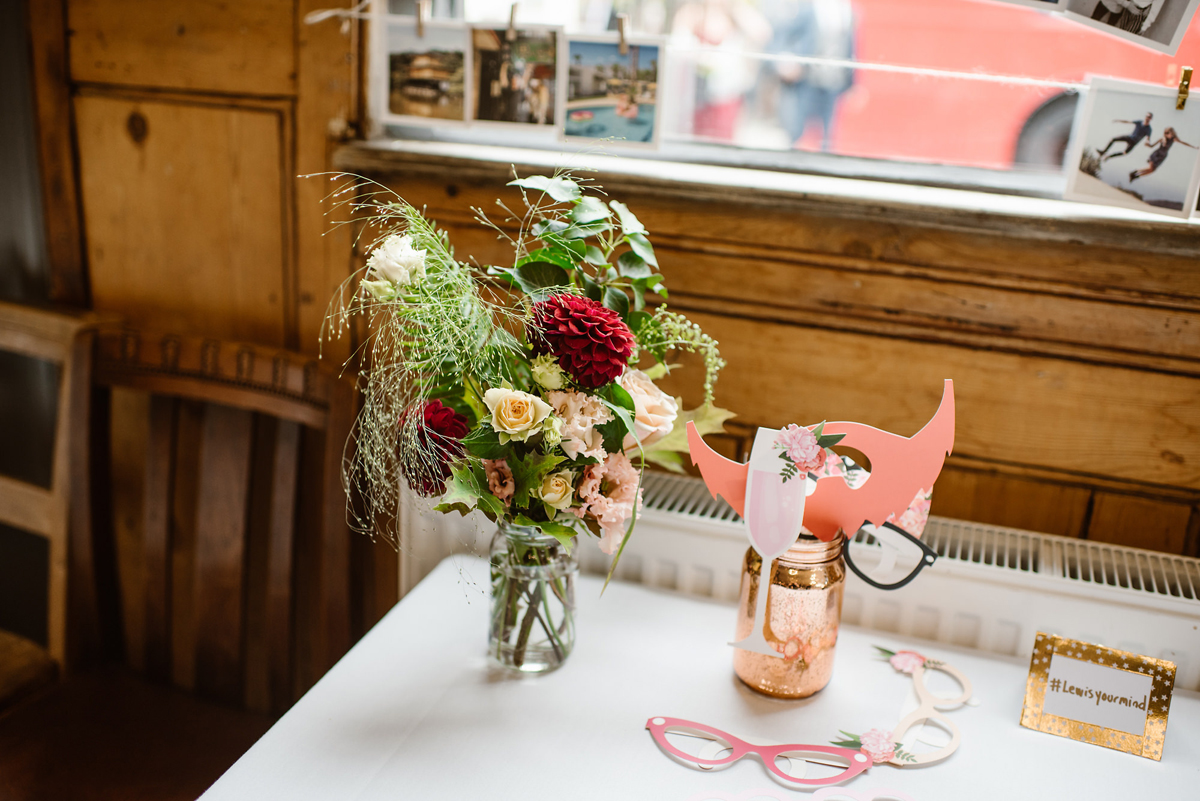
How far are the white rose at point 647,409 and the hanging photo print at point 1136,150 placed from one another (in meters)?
0.61

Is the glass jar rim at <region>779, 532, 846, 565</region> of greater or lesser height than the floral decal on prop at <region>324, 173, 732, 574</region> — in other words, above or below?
below

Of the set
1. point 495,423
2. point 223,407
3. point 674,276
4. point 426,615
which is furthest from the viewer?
point 223,407

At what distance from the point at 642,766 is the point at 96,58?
136cm

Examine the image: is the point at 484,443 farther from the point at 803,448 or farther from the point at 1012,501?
the point at 1012,501

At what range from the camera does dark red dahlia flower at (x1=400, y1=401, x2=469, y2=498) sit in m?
0.84

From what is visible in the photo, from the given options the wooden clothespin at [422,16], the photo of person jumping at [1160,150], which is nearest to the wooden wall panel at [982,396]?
the photo of person jumping at [1160,150]

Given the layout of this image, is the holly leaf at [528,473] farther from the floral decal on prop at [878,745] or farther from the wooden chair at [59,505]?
the wooden chair at [59,505]

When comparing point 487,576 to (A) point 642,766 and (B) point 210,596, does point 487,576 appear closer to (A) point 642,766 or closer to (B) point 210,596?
(A) point 642,766

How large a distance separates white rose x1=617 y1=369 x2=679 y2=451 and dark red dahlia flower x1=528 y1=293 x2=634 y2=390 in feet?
0.24

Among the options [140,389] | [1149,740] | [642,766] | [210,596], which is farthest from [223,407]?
[1149,740]

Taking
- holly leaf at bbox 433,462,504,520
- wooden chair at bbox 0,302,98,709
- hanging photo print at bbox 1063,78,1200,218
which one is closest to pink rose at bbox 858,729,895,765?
holly leaf at bbox 433,462,504,520

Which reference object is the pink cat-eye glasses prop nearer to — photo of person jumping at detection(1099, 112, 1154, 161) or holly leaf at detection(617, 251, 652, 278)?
holly leaf at detection(617, 251, 652, 278)

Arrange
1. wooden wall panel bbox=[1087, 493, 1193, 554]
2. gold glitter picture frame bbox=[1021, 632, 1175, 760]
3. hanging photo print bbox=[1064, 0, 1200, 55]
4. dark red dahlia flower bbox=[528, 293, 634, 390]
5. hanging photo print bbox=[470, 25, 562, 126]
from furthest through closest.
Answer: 1. hanging photo print bbox=[470, 25, 562, 126]
2. wooden wall panel bbox=[1087, 493, 1193, 554]
3. hanging photo print bbox=[1064, 0, 1200, 55]
4. gold glitter picture frame bbox=[1021, 632, 1175, 760]
5. dark red dahlia flower bbox=[528, 293, 634, 390]

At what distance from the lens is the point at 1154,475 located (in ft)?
3.59
